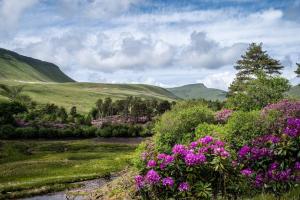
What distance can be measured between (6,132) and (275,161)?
414 ft

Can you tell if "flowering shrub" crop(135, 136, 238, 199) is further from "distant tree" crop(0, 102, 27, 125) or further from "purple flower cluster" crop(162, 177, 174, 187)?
"distant tree" crop(0, 102, 27, 125)

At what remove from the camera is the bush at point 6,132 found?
5128 inches

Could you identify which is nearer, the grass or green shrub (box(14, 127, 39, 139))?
the grass

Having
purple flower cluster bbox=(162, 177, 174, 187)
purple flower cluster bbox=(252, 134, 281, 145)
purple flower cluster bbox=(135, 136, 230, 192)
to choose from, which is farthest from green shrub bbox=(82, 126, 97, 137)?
purple flower cluster bbox=(162, 177, 174, 187)

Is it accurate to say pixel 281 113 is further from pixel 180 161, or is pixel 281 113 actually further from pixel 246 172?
pixel 180 161

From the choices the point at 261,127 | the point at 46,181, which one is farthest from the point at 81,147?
the point at 261,127

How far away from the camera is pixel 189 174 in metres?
16.7

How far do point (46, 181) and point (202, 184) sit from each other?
1614 inches

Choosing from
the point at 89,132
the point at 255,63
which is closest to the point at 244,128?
the point at 255,63

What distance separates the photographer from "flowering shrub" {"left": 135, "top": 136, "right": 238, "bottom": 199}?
1645cm

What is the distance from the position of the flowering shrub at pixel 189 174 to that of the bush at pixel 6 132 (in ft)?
402

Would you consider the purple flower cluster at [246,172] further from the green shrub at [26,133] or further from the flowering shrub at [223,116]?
the green shrub at [26,133]

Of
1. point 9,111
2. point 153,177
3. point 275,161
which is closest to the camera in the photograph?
point 153,177

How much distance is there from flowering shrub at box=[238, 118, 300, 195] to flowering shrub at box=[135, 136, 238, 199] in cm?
114
